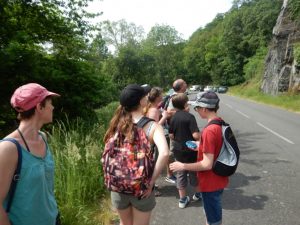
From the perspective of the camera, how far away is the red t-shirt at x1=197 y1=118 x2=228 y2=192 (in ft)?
10.8

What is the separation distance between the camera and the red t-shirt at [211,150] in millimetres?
3303

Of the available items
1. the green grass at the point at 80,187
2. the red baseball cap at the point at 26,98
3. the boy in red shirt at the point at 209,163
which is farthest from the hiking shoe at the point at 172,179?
the red baseball cap at the point at 26,98

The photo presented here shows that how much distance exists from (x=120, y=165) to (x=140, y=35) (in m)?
75.3

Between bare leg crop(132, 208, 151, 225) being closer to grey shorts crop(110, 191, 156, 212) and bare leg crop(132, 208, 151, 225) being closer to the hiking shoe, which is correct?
grey shorts crop(110, 191, 156, 212)

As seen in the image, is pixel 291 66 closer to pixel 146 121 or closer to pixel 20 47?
pixel 20 47

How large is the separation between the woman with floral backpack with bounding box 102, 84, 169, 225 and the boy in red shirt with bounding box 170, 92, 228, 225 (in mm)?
491

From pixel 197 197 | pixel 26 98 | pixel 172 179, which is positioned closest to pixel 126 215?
pixel 26 98

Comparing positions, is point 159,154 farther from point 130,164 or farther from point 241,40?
point 241,40

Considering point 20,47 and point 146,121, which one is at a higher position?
point 20,47

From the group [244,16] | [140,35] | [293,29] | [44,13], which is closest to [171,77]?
[140,35]

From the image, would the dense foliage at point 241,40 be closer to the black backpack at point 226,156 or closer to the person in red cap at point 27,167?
the black backpack at point 226,156

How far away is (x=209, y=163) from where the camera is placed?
130 inches

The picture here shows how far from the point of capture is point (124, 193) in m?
2.94

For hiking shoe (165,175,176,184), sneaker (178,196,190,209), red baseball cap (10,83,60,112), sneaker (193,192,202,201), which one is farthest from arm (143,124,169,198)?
hiking shoe (165,175,176,184)
